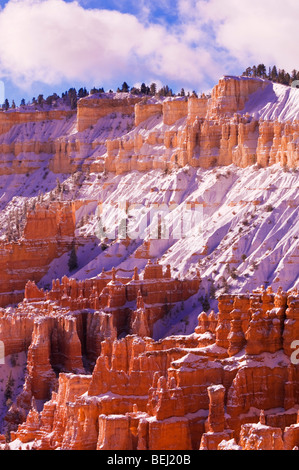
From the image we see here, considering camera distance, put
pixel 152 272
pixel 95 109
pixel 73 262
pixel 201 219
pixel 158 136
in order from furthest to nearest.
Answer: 1. pixel 95 109
2. pixel 158 136
3. pixel 73 262
4. pixel 201 219
5. pixel 152 272

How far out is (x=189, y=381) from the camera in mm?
46719

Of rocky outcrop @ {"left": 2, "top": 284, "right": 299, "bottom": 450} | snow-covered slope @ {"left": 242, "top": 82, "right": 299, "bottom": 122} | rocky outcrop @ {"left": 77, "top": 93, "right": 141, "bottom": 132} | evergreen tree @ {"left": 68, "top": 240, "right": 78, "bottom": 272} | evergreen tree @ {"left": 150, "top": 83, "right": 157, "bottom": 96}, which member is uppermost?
evergreen tree @ {"left": 150, "top": 83, "right": 157, "bottom": 96}

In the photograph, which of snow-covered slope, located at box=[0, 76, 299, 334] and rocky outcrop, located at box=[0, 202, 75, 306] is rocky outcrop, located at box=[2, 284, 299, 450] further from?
rocky outcrop, located at box=[0, 202, 75, 306]

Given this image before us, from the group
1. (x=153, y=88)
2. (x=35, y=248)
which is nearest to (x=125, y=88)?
(x=153, y=88)

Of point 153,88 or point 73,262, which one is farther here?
point 153,88

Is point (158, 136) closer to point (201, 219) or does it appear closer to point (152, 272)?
point (201, 219)

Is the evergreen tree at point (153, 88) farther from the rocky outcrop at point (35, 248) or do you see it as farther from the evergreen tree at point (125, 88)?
the rocky outcrop at point (35, 248)

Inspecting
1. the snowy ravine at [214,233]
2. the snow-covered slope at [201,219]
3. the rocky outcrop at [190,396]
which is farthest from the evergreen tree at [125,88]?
the rocky outcrop at [190,396]

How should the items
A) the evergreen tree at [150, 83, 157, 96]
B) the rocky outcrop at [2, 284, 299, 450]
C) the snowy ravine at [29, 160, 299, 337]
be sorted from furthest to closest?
the evergreen tree at [150, 83, 157, 96] → the snowy ravine at [29, 160, 299, 337] → the rocky outcrop at [2, 284, 299, 450]

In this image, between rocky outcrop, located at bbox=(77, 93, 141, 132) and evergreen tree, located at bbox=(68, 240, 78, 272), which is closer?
evergreen tree, located at bbox=(68, 240, 78, 272)

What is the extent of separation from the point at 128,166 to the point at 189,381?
76025 millimetres

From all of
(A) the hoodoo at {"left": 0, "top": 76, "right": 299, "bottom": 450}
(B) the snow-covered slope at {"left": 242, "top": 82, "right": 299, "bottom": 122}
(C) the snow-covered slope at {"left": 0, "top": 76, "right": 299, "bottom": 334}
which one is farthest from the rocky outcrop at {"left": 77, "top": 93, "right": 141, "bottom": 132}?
(B) the snow-covered slope at {"left": 242, "top": 82, "right": 299, "bottom": 122}
